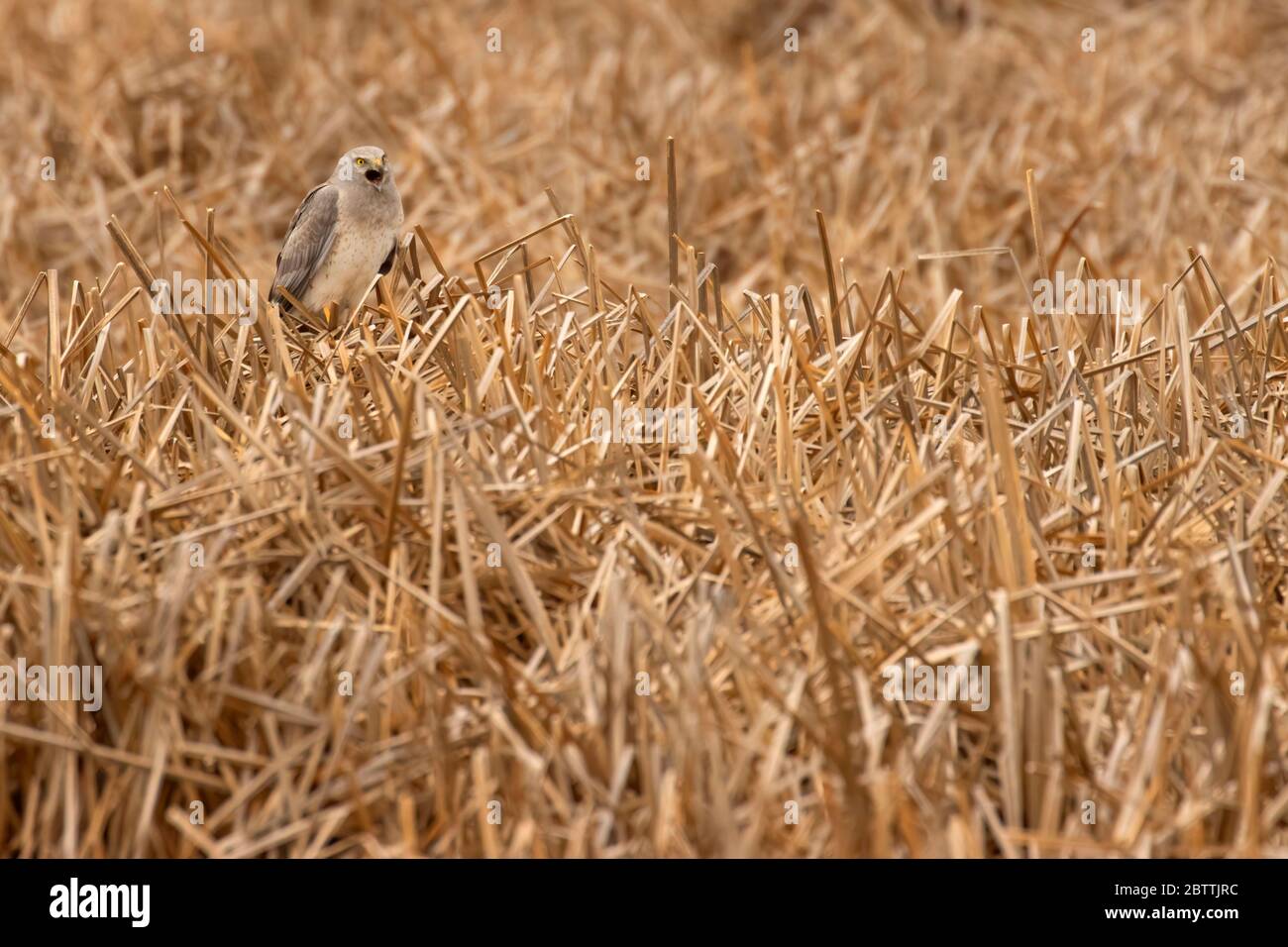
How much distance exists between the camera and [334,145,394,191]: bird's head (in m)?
4.25

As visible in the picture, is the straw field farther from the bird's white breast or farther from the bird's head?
the bird's head

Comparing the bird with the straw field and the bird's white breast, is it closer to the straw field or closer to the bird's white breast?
the bird's white breast

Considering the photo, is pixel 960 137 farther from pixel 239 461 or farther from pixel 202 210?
pixel 239 461

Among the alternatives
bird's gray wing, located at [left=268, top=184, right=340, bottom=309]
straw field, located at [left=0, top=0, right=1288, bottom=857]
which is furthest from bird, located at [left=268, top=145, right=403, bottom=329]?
straw field, located at [left=0, top=0, right=1288, bottom=857]

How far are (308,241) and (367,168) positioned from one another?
0.87 feet

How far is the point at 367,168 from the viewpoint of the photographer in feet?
14.0

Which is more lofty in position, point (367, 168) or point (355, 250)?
point (367, 168)

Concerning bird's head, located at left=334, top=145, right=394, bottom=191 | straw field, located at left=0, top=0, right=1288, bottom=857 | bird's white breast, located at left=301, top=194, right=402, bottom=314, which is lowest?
straw field, located at left=0, top=0, right=1288, bottom=857

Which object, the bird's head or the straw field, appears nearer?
the straw field

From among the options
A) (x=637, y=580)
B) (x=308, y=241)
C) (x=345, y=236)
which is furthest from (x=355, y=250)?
(x=637, y=580)

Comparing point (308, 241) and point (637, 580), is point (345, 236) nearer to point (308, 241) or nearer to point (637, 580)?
point (308, 241)

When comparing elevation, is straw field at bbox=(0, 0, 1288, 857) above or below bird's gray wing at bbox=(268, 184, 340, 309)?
below

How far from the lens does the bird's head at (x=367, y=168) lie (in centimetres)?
425
